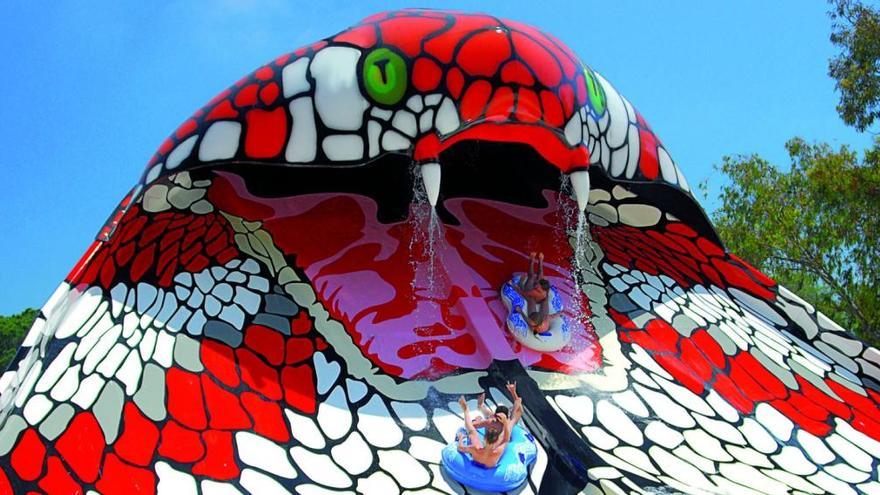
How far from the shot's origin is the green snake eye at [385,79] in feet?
14.7

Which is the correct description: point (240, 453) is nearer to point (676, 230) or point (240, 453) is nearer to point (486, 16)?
point (486, 16)

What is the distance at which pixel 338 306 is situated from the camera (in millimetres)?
5254

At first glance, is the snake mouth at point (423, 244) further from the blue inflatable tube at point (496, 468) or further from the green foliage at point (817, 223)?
the green foliage at point (817, 223)

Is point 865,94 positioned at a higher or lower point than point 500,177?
higher

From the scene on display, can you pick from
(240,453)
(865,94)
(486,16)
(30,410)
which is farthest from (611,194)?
(865,94)

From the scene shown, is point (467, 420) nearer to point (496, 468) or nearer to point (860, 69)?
point (496, 468)

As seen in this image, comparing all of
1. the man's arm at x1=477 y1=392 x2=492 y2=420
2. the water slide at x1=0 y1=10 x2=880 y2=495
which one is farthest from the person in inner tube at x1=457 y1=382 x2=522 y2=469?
the water slide at x1=0 y1=10 x2=880 y2=495

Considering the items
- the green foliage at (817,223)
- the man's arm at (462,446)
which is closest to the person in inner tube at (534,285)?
the man's arm at (462,446)

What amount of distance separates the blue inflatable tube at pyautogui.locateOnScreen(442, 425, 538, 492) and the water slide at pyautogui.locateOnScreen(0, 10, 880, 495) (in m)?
0.06

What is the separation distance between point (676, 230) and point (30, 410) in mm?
4611

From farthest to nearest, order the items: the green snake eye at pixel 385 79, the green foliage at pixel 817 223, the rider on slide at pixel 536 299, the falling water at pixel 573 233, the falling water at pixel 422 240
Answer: the green foliage at pixel 817 223 < the falling water at pixel 573 233 < the falling water at pixel 422 240 < the rider on slide at pixel 536 299 < the green snake eye at pixel 385 79

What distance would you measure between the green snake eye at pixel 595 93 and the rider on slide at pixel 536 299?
3.75 feet

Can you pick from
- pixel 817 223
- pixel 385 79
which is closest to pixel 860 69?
pixel 817 223

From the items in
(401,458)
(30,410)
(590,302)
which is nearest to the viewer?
(30,410)
